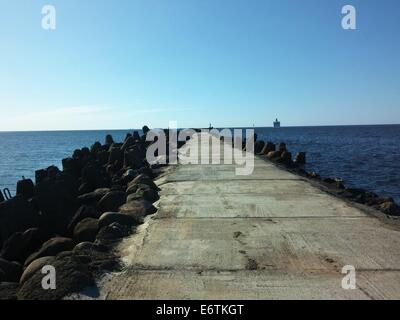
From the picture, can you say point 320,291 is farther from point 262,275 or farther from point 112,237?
point 112,237

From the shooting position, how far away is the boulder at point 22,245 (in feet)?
19.8

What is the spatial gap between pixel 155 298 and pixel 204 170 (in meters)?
8.18

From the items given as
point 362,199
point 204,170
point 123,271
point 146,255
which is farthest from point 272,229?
point 204,170

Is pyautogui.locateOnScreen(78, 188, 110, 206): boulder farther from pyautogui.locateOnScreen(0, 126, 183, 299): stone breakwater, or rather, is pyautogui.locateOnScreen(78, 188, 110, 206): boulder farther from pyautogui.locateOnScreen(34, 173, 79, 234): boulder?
pyautogui.locateOnScreen(34, 173, 79, 234): boulder

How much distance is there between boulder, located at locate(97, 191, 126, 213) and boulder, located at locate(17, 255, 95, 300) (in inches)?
120

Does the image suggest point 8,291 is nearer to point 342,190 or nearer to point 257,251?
point 257,251

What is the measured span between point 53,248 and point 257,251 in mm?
2225

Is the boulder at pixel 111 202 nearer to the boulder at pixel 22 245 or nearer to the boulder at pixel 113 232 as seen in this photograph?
the boulder at pixel 22 245

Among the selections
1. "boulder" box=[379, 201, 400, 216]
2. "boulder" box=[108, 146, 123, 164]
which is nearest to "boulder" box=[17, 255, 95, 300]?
"boulder" box=[379, 201, 400, 216]

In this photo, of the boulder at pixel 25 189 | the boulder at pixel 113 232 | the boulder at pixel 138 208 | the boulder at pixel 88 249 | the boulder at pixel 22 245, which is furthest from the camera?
the boulder at pixel 25 189

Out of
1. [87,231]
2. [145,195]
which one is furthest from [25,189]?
[87,231]

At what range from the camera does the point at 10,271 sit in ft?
16.3

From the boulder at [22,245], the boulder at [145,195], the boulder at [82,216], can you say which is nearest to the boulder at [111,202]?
the boulder at [145,195]

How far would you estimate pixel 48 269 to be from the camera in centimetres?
413
